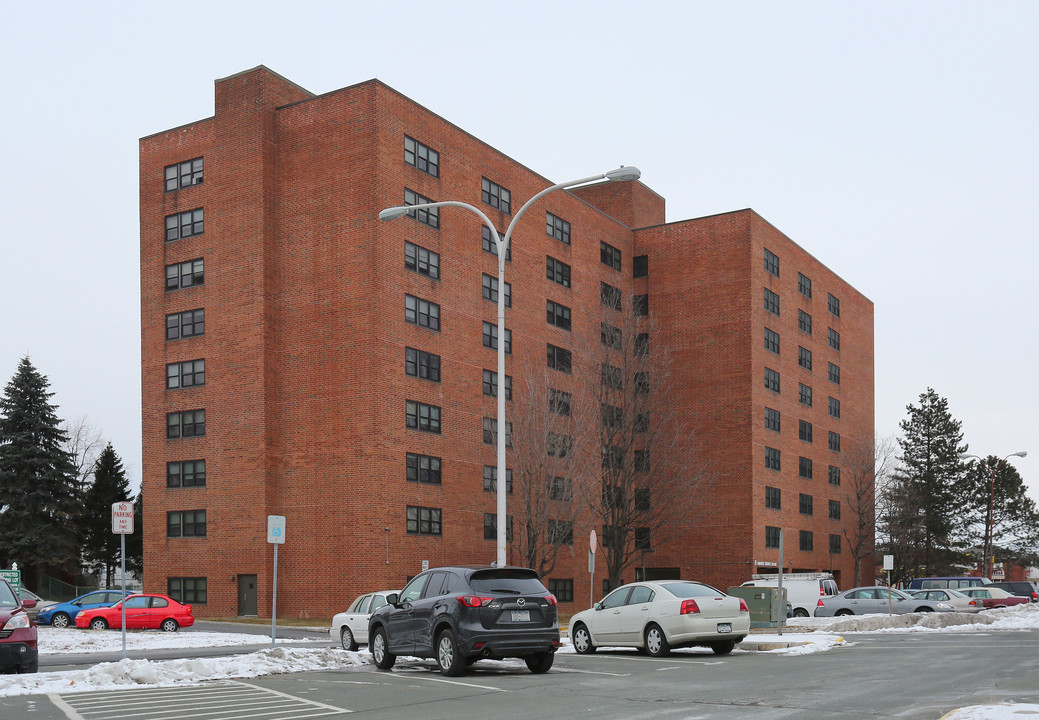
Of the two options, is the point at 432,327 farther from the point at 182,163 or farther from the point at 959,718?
the point at 959,718

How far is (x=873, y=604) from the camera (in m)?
42.2

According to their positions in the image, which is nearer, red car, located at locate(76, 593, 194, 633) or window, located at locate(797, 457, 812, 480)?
red car, located at locate(76, 593, 194, 633)

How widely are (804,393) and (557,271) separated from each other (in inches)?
851

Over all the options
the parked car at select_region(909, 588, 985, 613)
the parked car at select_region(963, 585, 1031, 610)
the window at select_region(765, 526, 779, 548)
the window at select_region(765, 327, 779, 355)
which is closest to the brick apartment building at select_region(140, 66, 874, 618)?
the window at select_region(765, 526, 779, 548)

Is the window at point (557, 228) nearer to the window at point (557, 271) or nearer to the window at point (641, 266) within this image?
the window at point (557, 271)

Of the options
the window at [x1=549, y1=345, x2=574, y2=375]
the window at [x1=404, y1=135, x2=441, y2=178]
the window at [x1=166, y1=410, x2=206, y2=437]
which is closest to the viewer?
the window at [x1=404, y1=135, x2=441, y2=178]

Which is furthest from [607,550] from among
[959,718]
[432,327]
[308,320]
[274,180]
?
[959,718]

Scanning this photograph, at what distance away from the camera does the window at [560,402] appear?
51.8 meters

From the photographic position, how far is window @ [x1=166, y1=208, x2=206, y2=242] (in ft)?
165

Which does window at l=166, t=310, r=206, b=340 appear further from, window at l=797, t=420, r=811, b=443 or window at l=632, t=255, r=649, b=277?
window at l=797, t=420, r=811, b=443

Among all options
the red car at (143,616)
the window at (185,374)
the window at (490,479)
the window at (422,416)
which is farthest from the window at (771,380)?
the red car at (143,616)

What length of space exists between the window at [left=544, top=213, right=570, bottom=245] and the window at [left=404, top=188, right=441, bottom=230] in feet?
34.1

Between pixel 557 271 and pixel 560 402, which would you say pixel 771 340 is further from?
pixel 560 402

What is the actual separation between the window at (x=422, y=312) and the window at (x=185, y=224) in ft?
34.2
